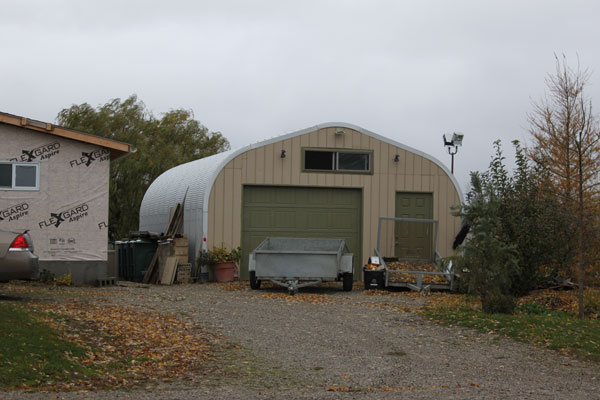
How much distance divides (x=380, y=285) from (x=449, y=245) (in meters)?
3.89

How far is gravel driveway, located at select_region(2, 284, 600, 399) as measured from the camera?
22.5ft

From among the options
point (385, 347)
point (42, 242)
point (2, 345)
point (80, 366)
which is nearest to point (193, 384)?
point (80, 366)

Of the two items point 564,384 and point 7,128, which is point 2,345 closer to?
point 564,384

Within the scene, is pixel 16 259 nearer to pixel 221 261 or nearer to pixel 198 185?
pixel 221 261

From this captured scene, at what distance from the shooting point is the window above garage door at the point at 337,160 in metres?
19.9

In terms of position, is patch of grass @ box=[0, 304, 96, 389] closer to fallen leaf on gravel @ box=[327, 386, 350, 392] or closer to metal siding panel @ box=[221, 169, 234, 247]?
fallen leaf on gravel @ box=[327, 386, 350, 392]

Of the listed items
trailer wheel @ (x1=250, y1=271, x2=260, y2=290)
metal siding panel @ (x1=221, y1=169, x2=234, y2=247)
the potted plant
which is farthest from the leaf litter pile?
metal siding panel @ (x1=221, y1=169, x2=234, y2=247)

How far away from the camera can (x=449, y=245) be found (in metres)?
20.2

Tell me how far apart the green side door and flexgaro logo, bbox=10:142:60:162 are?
8863 millimetres

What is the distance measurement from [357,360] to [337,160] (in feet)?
39.1

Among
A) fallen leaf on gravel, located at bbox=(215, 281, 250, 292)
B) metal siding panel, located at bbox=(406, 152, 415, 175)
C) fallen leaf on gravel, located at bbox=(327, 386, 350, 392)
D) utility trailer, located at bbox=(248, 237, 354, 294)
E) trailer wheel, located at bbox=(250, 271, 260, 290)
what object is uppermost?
metal siding panel, located at bbox=(406, 152, 415, 175)

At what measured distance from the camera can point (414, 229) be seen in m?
20.1

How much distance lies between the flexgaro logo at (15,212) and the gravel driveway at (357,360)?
14.4 ft

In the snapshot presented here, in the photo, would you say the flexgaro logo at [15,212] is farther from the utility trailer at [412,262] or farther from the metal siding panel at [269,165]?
the utility trailer at [412,262]
